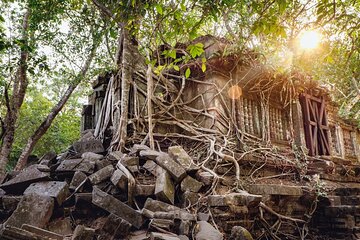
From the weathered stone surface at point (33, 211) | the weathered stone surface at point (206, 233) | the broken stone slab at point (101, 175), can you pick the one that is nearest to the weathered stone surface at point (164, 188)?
the weathered stone surface at point (206, 233)

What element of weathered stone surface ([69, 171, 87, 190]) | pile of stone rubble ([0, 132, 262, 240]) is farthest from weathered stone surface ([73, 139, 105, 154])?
weathered stone surface ([69, 171, 87, 190])

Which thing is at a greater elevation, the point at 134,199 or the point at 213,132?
the point at 213,132

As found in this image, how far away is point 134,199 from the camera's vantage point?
3646 millimetres

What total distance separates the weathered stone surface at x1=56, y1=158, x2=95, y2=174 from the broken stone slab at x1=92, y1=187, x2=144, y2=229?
734 millimetres

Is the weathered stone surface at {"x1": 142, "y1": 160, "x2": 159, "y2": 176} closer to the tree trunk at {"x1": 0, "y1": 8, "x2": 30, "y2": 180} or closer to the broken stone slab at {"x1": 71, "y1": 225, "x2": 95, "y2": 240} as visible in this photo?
the broken stone slab at {"x1": 71, "y1": 225, "x2": 95, "y2": 240}

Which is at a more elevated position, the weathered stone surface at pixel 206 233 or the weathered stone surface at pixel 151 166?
the weathered stone surface at pixel 151 166

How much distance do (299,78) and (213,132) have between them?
2.99 metres

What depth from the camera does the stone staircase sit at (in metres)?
4.42

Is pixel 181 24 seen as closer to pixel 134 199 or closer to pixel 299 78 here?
pixel 134 199

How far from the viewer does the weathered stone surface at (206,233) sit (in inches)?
114

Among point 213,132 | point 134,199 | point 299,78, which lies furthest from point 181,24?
point 299,78

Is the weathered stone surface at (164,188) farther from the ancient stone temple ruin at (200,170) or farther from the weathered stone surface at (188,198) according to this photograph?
the weathered stone surface at (188,198)

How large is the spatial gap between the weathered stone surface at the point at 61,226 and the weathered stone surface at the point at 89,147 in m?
1.78

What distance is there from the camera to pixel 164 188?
354cm
